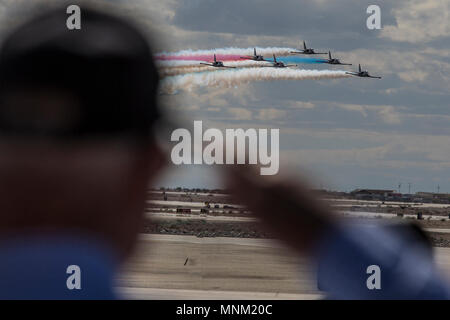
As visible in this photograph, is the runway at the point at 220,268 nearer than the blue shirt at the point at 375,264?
No

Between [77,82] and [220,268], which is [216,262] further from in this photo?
[77,82]

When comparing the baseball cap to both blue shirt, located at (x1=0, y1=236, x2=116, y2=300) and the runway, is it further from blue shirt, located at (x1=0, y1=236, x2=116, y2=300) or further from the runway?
the runway

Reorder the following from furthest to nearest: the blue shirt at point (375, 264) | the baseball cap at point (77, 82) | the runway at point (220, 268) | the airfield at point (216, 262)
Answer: the runway at point (220, 268) < the airfield at point (216, 262) < the blue shirt at point (375, 264) < the baseball cap at point (77, 82)

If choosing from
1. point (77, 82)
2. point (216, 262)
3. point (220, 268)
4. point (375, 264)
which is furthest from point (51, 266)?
point (216, 262)

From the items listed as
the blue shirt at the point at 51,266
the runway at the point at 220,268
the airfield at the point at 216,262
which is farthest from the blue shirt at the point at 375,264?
→ the runway at the point at 220,268

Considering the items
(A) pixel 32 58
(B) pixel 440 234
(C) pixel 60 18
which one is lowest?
(B) pixel 440 234

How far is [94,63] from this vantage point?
6.97 ft

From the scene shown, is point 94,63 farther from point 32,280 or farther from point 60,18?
point 32,280

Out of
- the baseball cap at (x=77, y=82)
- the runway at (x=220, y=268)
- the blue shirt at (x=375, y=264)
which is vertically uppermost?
the baseball cap at (x=77, y=82)

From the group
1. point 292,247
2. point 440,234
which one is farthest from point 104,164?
point 440,234

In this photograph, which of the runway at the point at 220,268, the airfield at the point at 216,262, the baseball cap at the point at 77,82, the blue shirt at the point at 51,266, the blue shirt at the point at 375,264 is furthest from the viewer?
the runway at the point at 220,268

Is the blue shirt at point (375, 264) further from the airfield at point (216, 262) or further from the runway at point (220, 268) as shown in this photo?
the runway at point (220, 268)
